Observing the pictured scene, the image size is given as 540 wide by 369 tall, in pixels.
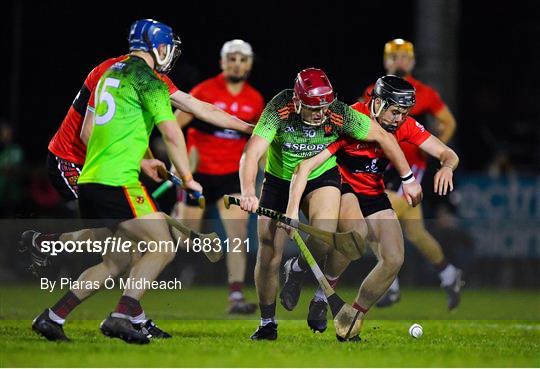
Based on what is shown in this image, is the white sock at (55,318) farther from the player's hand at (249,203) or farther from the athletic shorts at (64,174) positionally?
the player's hand at (249,203)

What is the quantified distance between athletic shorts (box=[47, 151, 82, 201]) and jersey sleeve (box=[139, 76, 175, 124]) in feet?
4.49

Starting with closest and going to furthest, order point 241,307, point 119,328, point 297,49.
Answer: point 119,328, point 241,307, point 297,49

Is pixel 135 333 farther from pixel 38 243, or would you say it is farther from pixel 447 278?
pixel 447 278

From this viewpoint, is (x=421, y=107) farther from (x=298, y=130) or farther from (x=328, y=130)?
(x=298, y=130)

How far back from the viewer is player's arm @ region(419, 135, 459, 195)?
31.4 ft

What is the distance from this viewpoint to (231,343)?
9125mm

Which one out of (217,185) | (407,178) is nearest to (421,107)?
(217,185)

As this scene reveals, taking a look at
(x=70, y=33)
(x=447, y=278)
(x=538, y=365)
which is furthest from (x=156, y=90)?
(x=70, y=33)

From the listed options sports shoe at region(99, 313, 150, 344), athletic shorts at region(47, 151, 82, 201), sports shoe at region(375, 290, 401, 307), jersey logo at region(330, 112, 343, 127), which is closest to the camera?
sports shoe at region(99, 313, 150, 344)

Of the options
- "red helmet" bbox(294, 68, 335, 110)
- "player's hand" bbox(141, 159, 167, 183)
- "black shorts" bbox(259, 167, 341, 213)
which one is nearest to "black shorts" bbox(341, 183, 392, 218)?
"black shorts" bbox(259, 167, 341, 213)

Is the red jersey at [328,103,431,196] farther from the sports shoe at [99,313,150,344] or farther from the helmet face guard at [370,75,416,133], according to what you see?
the sports shoe at [99,313,150,344]

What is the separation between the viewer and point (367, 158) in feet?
32.8

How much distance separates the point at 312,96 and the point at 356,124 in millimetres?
489

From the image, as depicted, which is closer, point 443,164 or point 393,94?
point 393,94
